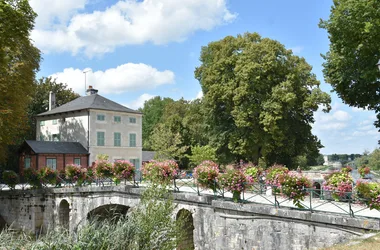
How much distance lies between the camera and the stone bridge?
29.8 feet

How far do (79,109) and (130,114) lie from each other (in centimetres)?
462

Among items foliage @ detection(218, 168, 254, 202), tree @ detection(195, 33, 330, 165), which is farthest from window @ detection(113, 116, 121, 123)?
foliage @ detection(218, 168, 254, 202)

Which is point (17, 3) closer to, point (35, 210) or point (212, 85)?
point (35, 210)

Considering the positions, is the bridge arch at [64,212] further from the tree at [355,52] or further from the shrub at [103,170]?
the tree at [355,52]

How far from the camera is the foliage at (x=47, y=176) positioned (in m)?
20.2

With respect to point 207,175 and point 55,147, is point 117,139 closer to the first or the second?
point 55,147

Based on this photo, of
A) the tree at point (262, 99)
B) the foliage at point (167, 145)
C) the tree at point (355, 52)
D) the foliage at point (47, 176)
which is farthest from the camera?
the foliage at point (167, 145)

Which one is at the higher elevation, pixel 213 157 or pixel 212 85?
pixel 212 85

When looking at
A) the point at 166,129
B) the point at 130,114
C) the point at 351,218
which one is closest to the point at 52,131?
the point at 130,114

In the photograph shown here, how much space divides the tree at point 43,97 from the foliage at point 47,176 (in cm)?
1654

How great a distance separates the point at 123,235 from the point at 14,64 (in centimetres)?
1935

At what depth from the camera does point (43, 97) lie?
3700 centimetres

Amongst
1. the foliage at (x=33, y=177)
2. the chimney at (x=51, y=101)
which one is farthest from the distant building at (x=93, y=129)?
the foliage at (x=33, y=177)

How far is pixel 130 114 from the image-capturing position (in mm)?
32188
